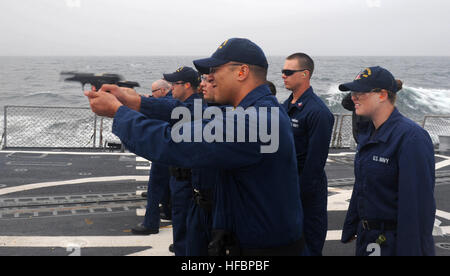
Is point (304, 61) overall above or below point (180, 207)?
above

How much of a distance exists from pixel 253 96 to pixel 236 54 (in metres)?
0.25

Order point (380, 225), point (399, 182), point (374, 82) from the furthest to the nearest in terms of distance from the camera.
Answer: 1. point (374, 82)
2. point (380, 225)
3. point (399, 182)

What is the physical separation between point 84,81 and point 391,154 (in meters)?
2.16

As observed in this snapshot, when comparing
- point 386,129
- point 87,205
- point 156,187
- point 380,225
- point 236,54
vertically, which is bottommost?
point 87,205

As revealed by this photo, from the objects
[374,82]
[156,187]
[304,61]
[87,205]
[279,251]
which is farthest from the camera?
[87,205]

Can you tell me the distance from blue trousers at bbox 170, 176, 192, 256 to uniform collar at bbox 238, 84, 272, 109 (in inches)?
89.2

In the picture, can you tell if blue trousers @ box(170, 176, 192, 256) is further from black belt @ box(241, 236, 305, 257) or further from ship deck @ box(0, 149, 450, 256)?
black belt @ box(241, 236, 305, 257)

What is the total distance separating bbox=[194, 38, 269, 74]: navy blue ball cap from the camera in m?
2.70

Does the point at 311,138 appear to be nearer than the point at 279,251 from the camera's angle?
No

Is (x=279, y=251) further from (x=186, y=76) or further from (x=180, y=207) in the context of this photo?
(x=186, y=76)

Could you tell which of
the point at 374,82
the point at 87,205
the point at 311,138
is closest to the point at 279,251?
the point at 374,82

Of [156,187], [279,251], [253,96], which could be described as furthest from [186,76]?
[279,251]

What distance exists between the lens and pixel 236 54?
8.86 feet

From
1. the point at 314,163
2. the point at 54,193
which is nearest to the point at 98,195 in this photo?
the point at 54,193
